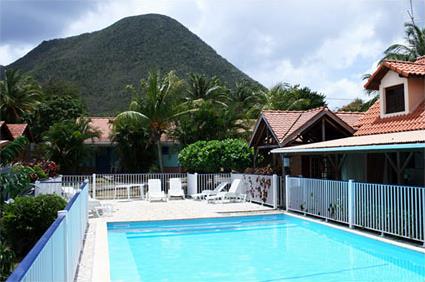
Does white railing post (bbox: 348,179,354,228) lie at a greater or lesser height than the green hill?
lesser

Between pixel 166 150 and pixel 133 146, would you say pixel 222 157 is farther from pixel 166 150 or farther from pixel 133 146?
pixel 166 150

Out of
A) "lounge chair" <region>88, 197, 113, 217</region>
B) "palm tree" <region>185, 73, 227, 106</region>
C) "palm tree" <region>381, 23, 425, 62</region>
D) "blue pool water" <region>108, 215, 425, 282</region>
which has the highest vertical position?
"palm tree" <region>381, 23, 425, 62</region>

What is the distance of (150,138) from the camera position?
129 feet

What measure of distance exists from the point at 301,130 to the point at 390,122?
151 inches

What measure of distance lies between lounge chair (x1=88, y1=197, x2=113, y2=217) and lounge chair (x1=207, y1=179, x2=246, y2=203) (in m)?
6.05

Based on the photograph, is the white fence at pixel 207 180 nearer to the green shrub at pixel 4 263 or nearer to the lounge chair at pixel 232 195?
the lounge chair at pixel 232 195

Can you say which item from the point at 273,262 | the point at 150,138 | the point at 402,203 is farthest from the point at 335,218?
the point at 150,138

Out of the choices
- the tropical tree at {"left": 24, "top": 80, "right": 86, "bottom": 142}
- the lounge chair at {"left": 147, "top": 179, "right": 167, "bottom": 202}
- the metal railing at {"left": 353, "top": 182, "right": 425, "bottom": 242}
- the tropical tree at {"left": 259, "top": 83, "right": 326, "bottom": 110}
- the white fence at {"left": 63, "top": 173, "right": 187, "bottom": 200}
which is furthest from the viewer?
the tropical tree at {"left": 24, "top": 80, "right": 86, "bottom": 142}

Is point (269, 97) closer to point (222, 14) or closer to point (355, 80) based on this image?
point (355, 80)

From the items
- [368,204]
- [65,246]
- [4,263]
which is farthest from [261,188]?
[65,246]

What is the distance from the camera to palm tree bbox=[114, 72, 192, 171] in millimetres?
34125

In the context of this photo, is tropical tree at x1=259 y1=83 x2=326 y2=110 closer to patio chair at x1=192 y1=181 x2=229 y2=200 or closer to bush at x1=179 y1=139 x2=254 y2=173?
bush at x1=179 y1=139 x2=254 y2=173

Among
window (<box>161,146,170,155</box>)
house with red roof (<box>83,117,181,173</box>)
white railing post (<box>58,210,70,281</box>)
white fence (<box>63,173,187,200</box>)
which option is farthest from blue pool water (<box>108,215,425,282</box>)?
window (<box>161,146,170,155</box>)

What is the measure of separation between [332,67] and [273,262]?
22232 mm
